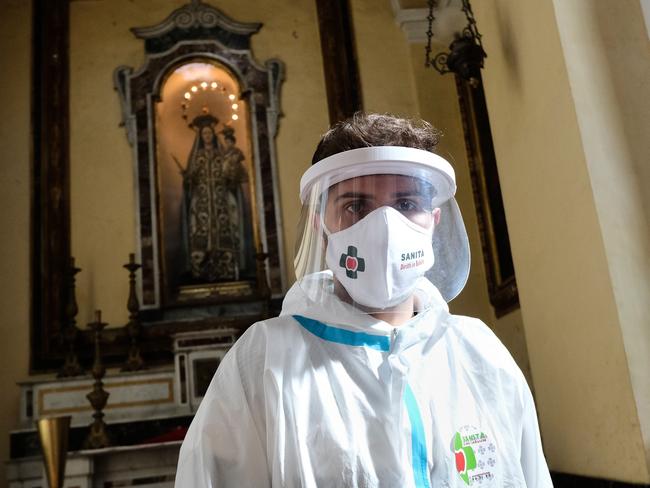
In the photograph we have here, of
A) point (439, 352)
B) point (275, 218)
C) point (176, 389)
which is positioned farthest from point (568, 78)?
point (275, 218)

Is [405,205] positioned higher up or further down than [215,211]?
further down

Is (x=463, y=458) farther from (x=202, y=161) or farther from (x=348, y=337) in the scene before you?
(x=202, y=161)

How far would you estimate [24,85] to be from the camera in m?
6.25

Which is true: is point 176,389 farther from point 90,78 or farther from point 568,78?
point 568,78

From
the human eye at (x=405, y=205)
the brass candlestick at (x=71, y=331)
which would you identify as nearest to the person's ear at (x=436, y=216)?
the human eye at (x=405, y=205)

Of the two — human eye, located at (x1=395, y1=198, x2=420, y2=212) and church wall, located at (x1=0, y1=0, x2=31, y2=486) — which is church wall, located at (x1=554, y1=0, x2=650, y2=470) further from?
church wall, located at (x1=0, y1=0, x2=31, y2=486)

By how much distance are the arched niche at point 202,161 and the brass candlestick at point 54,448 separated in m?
2.04

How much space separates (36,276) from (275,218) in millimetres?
1997

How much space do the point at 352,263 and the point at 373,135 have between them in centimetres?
27

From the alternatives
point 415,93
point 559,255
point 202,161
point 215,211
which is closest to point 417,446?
point 559,255

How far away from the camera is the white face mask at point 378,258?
140cm

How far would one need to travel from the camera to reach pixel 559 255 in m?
2.36

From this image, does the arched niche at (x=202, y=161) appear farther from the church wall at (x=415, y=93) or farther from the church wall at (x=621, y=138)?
the church wall at (x=621, y=138)

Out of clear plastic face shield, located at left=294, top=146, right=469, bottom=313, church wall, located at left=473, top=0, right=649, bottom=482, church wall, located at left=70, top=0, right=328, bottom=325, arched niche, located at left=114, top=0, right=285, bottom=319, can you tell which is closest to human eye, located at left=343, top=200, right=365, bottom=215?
clear plastic face shield, located at left=294, top=146, right=469, bottom=313
